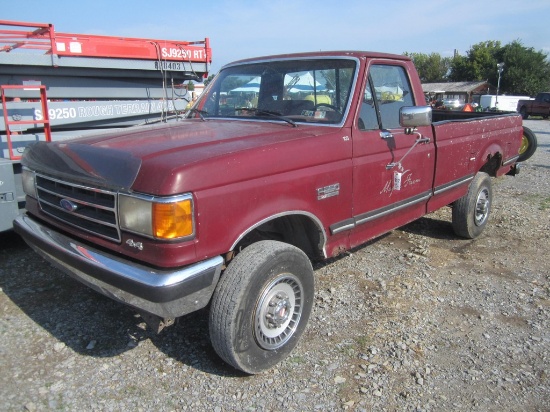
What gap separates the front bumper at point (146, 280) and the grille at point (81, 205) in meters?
0.15

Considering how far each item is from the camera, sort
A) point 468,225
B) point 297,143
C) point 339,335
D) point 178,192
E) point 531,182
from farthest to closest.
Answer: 1. point 531,182
2. point 468,225
3. point 339,335
4. point 297,143
5. point 178,192

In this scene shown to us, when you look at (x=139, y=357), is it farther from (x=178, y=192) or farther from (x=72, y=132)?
(x=72, y=132)

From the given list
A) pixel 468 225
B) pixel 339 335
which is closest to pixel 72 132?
pixel 339 335

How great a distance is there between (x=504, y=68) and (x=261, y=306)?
204ft

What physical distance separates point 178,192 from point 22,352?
1762mm

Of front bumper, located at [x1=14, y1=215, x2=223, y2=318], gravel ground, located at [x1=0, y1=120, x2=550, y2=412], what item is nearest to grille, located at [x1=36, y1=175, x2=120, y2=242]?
front bumper, located at [x1=14, y1=215, x2=223, y2=318]

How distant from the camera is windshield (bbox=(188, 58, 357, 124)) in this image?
3643 millimetres

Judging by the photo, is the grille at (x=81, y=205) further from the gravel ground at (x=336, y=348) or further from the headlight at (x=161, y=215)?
the gravel ground at (x=336, y=348)

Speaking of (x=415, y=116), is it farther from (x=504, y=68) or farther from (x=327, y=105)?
(x=504, y=68)

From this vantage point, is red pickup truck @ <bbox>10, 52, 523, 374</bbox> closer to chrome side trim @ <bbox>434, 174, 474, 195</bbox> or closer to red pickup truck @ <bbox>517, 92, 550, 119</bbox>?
chrome side trim @ <bbox>434, 174, 474, 195</bbox>

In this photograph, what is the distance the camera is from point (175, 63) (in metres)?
7.27

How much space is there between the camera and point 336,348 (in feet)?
10.5

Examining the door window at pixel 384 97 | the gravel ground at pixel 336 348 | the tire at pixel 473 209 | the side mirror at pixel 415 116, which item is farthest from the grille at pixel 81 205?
the tire at pixel 473 209

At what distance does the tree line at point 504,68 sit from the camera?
173ft
